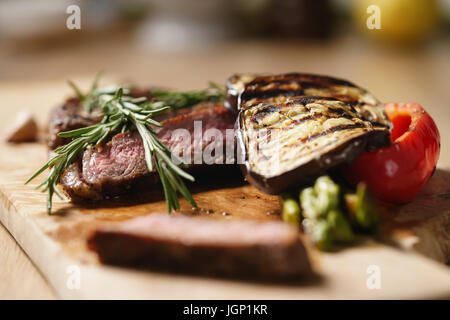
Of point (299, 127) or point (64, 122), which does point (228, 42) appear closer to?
point (64, 122)

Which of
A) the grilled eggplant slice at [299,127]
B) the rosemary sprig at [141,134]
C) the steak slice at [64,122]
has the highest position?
the grilled eggplant slice at [299,127]

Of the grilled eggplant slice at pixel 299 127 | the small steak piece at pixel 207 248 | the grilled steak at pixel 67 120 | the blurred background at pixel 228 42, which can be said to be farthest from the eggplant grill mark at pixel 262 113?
the blurred background at pixel 228 42

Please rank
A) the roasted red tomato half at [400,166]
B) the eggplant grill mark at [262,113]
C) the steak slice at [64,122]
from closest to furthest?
the roasted red tomato half at [400,166] < the eggplant grill mark at [262,113] < the steak slice at [64,122]

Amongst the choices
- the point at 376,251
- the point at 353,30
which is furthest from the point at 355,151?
the point at 353,30

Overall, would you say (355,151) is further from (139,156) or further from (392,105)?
(139,156)

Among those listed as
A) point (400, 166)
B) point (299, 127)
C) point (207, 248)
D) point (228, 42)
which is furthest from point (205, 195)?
point (228, 42)

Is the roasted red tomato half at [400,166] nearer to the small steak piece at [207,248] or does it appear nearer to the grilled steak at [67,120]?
the small steak piece at [207,248]

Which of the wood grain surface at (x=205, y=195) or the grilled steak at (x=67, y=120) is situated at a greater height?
the grilled steak at (x=67, y=120)
